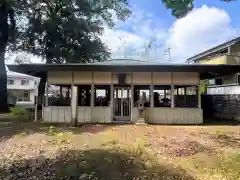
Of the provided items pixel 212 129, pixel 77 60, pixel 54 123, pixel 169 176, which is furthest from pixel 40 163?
pixel 77 60

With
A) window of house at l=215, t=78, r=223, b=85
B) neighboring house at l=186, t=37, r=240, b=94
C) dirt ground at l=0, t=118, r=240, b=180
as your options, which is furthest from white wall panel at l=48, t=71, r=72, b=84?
window of house at l=215, t=78, r=223, b=85

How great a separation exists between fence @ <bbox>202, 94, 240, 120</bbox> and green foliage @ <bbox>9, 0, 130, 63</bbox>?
35.0 feet

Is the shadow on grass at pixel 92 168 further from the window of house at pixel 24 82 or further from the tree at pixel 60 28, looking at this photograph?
the window of house at pixel 24 82

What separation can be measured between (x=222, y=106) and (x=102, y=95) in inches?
344

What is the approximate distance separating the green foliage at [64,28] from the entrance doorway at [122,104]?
10614 mm

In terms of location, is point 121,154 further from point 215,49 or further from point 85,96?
point 215,49

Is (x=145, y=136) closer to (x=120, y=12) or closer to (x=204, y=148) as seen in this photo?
(x=204, y=148)

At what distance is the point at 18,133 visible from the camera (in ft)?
48.1

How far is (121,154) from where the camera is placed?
1062cm

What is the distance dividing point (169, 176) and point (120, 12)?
840 inches

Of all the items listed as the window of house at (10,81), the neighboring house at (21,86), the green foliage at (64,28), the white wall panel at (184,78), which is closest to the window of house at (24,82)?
the neighboring house at (21,86)

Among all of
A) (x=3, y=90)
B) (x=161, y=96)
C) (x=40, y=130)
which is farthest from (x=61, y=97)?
(x=3, y=90)

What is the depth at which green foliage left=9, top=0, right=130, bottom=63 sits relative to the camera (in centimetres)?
2705

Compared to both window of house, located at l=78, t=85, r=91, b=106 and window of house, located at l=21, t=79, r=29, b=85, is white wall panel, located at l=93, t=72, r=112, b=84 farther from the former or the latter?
window of house, located at l=21, t=79, r=29, b=85
